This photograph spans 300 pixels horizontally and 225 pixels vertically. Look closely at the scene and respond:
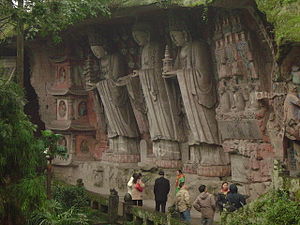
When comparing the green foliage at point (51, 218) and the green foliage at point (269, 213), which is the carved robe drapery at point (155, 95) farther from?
the green foliage at point (269, 213)

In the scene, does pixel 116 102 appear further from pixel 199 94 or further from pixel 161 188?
pixel 161 188

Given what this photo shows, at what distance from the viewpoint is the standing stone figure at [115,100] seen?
15.3 meters

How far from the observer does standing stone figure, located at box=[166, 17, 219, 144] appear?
12.1 metres

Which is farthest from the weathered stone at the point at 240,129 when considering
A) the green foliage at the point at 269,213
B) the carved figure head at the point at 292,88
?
the green foliage at the point at 269,213

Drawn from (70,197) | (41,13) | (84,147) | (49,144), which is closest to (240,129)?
(49,144)

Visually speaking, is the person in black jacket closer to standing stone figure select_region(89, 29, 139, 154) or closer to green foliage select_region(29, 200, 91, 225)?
green foliage select_region(29, 200, 91, 225)

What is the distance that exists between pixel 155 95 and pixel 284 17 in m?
5.68

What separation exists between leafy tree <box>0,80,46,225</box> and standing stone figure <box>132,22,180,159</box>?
5123 millimetres

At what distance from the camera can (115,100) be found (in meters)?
15.3

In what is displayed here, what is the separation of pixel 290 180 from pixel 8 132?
13.5 ft

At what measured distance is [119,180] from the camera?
595 inches

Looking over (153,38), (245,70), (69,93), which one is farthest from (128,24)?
(245,70)

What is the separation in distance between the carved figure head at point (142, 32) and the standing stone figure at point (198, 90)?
1.40 metres

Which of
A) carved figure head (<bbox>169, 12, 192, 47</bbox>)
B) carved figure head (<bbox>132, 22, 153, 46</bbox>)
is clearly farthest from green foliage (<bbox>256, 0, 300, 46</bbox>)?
Answer: carved figure head (<bbox>132, 22, 153, 46</bbox>)
